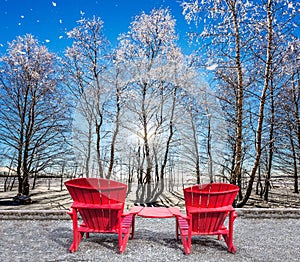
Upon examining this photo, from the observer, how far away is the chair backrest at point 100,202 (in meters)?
2.89

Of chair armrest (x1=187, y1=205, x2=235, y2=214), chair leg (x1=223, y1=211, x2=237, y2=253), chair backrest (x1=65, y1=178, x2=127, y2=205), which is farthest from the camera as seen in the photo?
chair leg (x1=223, y1=211, x2=237, y2=253)

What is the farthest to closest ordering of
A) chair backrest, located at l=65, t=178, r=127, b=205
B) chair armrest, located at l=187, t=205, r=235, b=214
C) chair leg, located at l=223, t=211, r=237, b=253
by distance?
chair leg, located at l=223, t=211, r=237, b=253 < chair armrest, located at l=187, t=205, r=235, b=214 < chair backrest, located at l=65, t=178, r=127, b=205

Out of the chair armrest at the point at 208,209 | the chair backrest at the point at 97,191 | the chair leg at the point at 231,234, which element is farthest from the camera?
the chair leg at the point at 231,234

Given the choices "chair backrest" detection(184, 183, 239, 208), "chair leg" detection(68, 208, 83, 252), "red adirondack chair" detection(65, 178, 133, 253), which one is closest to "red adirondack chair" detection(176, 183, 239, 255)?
"chair backrest" detection(184, 183, 239, 208)

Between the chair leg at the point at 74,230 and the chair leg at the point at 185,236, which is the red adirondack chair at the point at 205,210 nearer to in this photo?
the chair leg at the point at 185,236

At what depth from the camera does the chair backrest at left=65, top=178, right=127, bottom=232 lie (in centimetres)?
289

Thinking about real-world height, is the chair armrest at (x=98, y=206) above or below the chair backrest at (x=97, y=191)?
below

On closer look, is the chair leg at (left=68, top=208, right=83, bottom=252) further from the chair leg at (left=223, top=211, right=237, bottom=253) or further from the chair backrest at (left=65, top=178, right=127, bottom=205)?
the chair leg at (left=223, top=211, right=237, bottom=253)

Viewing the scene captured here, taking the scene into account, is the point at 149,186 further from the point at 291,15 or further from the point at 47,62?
the point at 47,62

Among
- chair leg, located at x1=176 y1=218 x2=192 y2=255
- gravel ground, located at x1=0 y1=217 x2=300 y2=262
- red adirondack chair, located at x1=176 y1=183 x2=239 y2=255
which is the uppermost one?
red adirondack chair, located at x1=176 y1=183 x2=239 y2=255

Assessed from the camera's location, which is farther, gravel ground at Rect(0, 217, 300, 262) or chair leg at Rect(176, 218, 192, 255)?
chair leg at Rect(176, 218, 192, 255)

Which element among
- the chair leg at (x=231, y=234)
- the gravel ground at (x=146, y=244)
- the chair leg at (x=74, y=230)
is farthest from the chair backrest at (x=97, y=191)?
the chair leg at (x=231, y=234)

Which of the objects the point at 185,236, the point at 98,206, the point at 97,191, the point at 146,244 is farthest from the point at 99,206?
the point at 185,236

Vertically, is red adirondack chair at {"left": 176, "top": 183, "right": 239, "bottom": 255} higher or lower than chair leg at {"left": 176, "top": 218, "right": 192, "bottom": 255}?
higher
